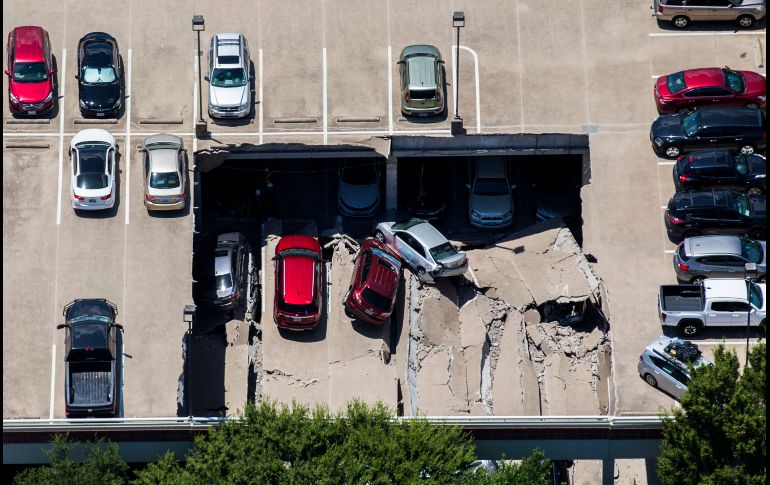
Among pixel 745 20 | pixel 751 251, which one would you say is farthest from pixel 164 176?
pixel 745 20

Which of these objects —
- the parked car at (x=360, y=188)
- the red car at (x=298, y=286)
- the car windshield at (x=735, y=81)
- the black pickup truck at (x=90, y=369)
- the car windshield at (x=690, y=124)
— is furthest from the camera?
the parked car at (x=360, y=188)

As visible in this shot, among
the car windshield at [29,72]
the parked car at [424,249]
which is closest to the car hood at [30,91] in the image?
the car windshield at [29,72]

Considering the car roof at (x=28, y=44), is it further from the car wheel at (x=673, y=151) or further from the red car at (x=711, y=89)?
the car wheel at (x=673, y=151)

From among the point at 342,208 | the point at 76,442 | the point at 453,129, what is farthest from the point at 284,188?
the point at 76,442

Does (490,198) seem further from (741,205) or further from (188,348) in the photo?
(188,348)

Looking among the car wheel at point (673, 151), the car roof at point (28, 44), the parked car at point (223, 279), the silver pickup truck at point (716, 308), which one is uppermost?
the car roof at point (28, 44)

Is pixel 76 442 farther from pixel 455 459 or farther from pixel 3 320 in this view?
pixel 455 459

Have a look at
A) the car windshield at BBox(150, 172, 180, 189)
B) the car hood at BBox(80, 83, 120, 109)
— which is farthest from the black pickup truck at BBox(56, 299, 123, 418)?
the car hood at BBox(80, 83, 120, 109)
